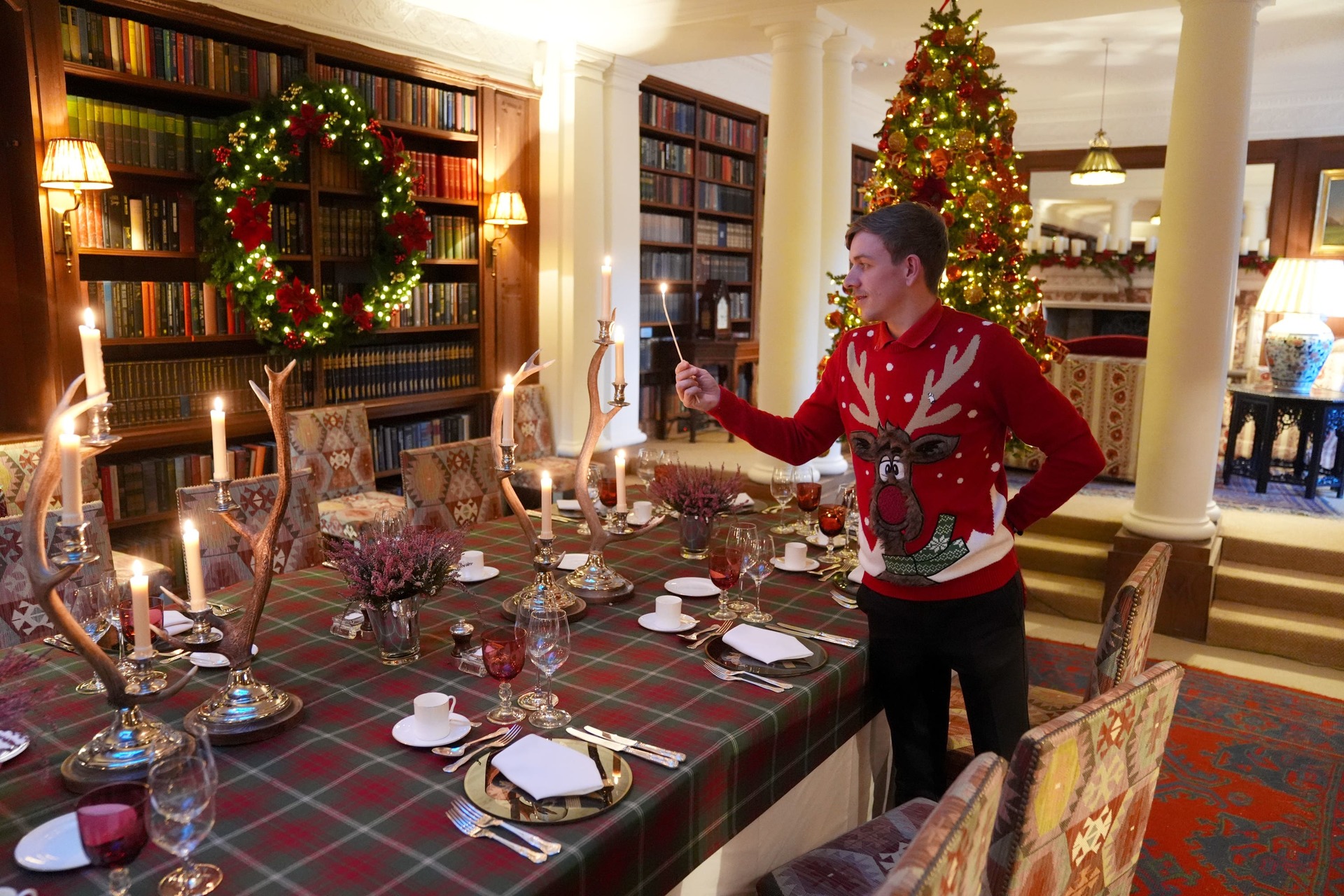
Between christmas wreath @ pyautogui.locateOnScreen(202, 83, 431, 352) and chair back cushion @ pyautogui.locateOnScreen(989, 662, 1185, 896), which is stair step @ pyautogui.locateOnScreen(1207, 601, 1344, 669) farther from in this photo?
christmas wreath @ pyautogui.locateOnScreen(202, 83, 431, 352)

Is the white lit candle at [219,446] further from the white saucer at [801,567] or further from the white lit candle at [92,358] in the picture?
the white saucer at [801,567]

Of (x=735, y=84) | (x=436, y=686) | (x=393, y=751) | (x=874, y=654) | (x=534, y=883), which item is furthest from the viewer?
(x=735, y=84)

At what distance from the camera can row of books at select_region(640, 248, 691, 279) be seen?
721cm

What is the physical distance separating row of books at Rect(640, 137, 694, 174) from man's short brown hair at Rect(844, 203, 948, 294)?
5102mm

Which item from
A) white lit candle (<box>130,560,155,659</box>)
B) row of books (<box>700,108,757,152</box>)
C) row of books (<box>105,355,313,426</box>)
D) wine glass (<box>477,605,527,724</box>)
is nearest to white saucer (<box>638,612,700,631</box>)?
wine glass (<box>477,605,527,724</box>)

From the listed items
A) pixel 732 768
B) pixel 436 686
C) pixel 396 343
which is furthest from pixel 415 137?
pixel 732 768

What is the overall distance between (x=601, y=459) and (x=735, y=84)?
3382 mm

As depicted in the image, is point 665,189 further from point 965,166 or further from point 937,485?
point 937,485

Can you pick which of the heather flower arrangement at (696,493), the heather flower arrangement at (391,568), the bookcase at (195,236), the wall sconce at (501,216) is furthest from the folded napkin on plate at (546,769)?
Answer: the wall sconce at (501,216)

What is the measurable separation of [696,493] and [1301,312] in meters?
4.74

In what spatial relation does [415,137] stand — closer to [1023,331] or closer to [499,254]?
[499,254]

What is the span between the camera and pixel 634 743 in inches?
61.9

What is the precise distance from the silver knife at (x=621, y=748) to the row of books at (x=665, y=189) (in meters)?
5.71

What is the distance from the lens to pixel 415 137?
5449 millimetres
